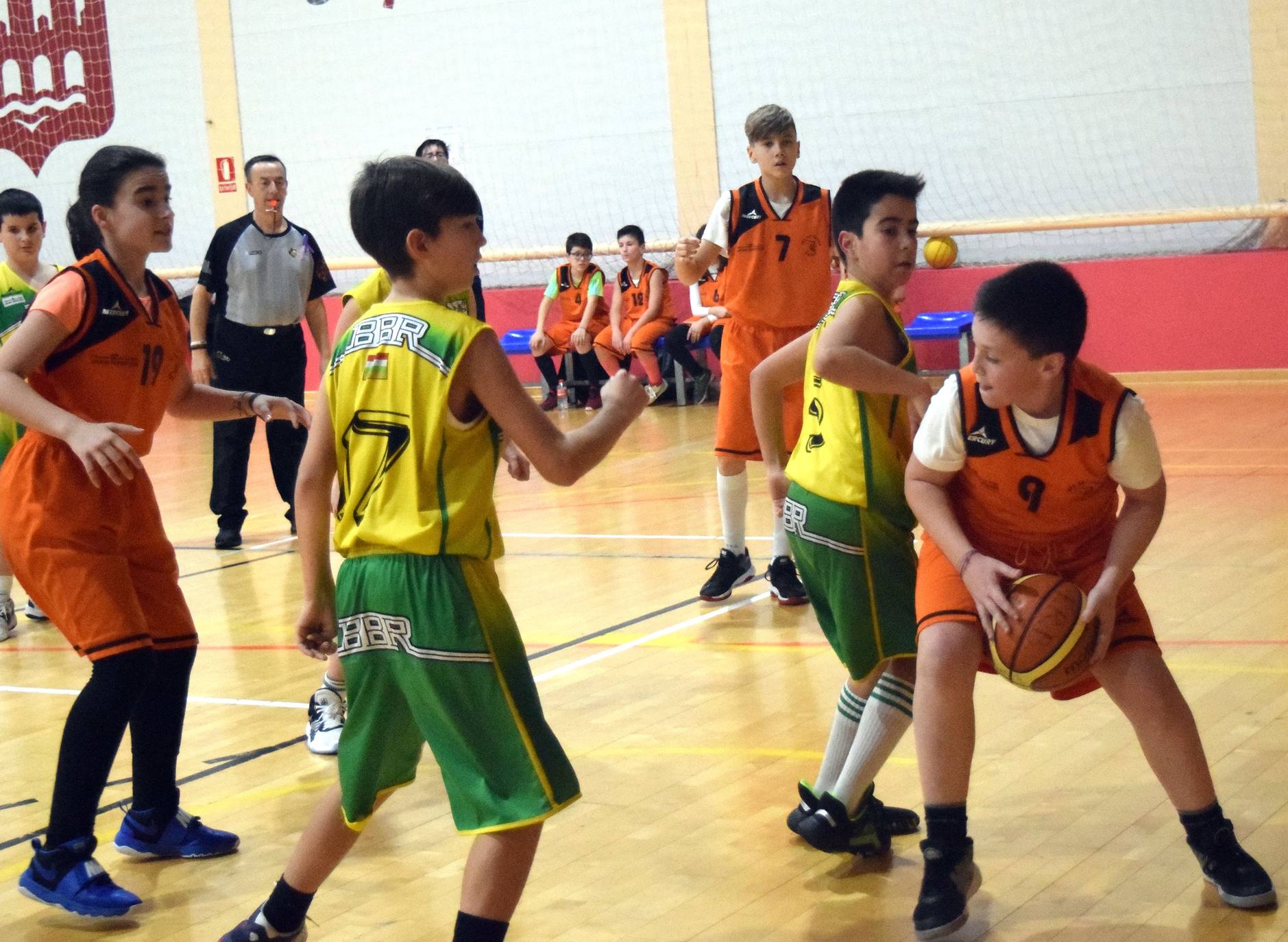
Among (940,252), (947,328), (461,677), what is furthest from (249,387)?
(940,252)

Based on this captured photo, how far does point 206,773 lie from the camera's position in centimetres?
430

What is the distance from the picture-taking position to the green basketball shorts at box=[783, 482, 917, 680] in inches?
132

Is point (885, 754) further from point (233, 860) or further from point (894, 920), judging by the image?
point (233, 860)

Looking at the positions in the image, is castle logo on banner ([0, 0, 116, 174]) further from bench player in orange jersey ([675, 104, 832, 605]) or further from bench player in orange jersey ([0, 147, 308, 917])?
bench player in orange jersey ([0, 147, 308, 917])

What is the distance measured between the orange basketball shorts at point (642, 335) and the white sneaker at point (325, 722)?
8711 mm

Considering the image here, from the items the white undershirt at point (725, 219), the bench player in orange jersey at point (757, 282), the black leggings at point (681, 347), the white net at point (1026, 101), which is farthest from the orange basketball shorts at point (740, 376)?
the white net at point (1026, 101)

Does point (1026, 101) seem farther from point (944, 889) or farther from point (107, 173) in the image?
point (944, 889)

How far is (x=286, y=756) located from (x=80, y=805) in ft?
3.66

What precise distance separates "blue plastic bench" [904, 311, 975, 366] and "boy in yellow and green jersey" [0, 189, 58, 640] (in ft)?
24.5

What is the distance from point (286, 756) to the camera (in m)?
4.40

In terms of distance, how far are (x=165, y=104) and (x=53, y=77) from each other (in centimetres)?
136

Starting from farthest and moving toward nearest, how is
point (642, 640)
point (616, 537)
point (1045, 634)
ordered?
point (616, 537)
point (642, 640)
point (1045, 634)

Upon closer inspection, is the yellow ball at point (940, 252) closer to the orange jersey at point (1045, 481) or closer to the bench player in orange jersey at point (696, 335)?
the bench player in orange jersey at point (696, 335)

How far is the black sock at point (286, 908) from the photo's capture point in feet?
9.00
